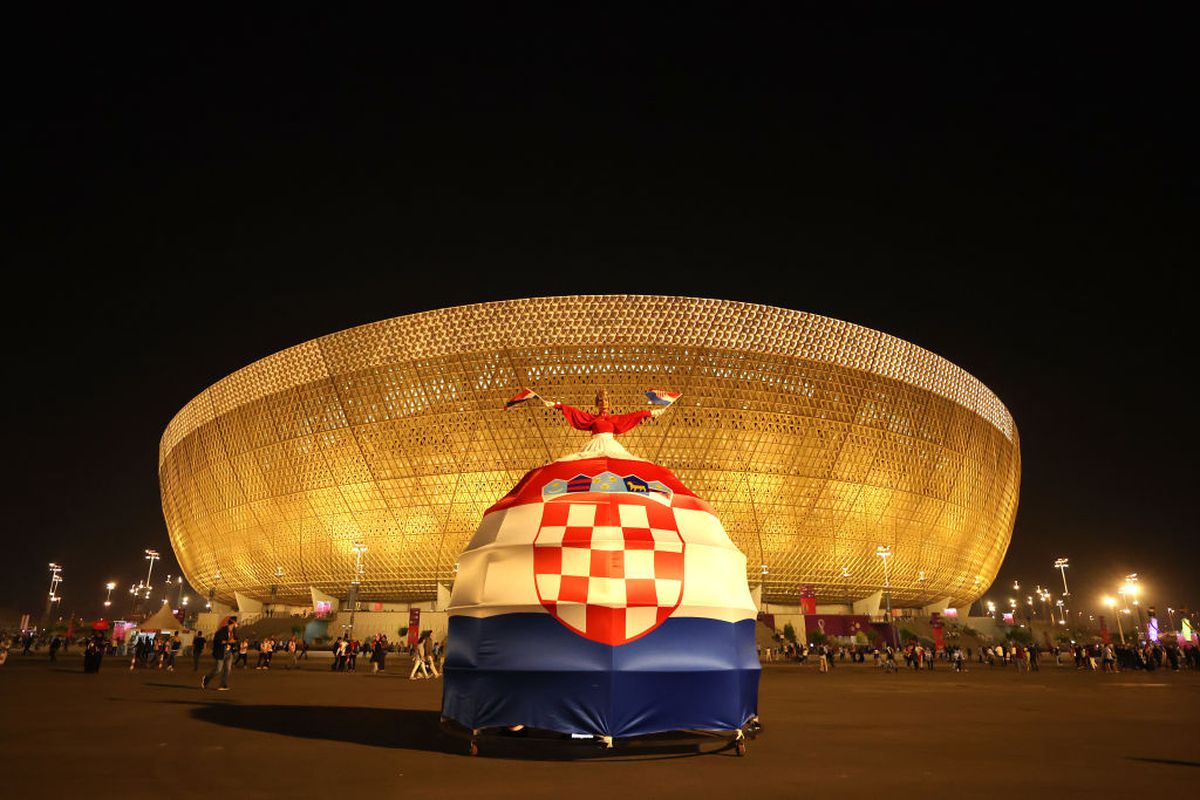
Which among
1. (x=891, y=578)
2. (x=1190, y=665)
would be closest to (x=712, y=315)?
(x=891, y=578)

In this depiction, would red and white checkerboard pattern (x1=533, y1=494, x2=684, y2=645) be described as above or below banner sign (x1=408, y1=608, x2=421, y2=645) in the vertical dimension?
above

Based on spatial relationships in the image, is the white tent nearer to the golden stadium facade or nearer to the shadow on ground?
the golden stadium facade

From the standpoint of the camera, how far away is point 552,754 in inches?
275

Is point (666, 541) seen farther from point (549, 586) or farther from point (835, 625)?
point (835, 625)

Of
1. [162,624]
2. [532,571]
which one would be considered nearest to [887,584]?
[532,571]

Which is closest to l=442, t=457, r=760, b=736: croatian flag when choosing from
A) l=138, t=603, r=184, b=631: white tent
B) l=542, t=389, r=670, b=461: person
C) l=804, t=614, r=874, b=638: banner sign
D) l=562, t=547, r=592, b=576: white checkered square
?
l=562, t=547, r=592, b=576: white checkered square

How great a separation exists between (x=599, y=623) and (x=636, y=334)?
118ft

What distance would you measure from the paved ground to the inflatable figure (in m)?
0.46

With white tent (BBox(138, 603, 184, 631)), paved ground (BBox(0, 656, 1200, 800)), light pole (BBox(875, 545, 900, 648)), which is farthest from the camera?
white tent (BBox(138, 603, 184, 631))

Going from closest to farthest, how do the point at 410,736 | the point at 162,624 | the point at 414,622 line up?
the point at 410,736 < the point at 414,622 < the point at 162,624

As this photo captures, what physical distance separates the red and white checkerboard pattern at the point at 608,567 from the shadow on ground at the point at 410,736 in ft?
4.57

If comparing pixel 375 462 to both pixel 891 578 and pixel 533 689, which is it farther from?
pixel 533 689

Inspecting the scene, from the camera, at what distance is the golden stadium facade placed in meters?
42.0

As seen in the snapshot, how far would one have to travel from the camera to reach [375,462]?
146 ft
